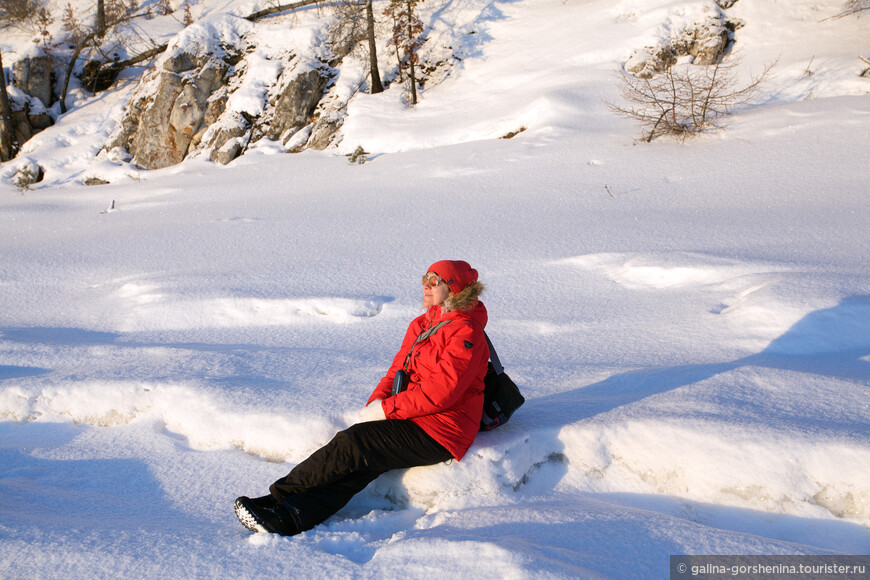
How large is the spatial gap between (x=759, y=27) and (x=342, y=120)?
30.1 feet

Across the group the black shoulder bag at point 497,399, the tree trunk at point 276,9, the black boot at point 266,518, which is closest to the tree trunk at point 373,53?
the tree trunk at point 276,9

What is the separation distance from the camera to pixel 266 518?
7.08 ft

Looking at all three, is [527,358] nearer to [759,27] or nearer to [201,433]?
[201,433]

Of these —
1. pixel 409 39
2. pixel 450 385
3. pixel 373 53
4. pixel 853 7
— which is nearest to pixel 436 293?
pixel 450 385

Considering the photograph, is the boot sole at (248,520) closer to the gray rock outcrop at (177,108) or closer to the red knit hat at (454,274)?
the red knit hat at (454,274)

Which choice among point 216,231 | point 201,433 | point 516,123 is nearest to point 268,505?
point 201,433

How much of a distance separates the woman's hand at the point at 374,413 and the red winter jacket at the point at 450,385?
0.20ft

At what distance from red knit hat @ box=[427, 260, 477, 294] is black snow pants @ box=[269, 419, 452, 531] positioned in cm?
60

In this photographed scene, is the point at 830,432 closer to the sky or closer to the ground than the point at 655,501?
closer to the sky

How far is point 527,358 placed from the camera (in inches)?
151

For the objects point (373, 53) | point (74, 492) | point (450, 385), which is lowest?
point (74, 492)

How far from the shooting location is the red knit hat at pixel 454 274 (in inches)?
95.7

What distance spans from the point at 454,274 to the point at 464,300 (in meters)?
A: 0.12

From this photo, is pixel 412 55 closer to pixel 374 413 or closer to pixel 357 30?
pixel 357 30
